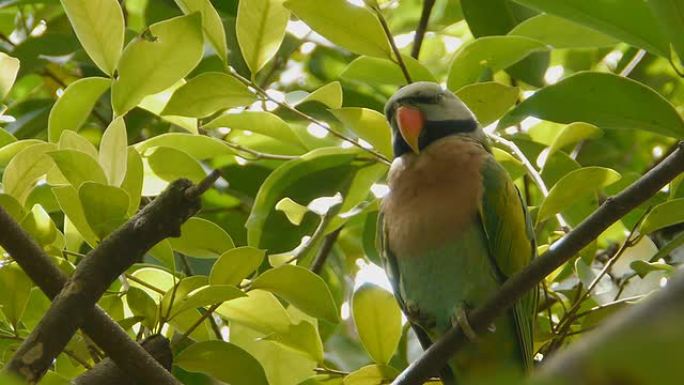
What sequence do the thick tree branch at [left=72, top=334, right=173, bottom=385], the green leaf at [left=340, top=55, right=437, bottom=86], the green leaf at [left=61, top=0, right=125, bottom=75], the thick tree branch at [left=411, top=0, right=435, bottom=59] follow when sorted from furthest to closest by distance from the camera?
the thick tree branch at [left=411, top=0, right=435, bottom=59] < the green leaf at [left=340, top=55, right=437, bottom=86] < the green leaf at [left=61, top=0, right=125, bottom=75] < the thick tree branch at [left=72, top=334, right=173, bottom=385]

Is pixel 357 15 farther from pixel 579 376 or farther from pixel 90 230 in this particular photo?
pixel 579 376

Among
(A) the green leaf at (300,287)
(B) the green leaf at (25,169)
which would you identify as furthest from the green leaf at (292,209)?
(B) the green leaf at (25,169)

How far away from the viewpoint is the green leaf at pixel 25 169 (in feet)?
4.21

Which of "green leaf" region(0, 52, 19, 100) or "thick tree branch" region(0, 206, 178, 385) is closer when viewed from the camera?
"thick tree branch" region(0, 206, 178, 385)

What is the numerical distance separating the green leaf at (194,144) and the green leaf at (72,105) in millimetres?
123

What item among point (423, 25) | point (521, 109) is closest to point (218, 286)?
point (521, 109)

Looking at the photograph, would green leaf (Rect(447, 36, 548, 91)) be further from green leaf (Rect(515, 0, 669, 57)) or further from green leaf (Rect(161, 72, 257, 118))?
green leaf (Rect(161, 72, 257, 118))

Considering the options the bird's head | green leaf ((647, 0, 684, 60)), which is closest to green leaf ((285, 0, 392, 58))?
the bird's head

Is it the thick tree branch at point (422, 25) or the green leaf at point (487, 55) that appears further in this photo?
the thick tree branch at point (422, 25)

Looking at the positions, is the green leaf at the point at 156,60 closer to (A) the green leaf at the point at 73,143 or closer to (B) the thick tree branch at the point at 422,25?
(A) the green leaf at the point at 73,143

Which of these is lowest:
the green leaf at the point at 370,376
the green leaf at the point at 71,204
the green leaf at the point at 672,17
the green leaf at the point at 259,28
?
the green leaf at the point at 370,376

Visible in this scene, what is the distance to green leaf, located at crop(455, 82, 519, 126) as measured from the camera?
1.46m

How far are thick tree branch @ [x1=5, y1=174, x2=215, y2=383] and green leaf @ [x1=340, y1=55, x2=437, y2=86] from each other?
595mm

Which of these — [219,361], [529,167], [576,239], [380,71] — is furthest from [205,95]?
[576,239]
